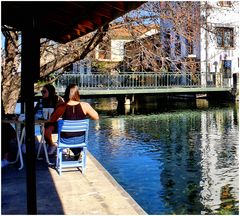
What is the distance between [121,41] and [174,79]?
14763 mm

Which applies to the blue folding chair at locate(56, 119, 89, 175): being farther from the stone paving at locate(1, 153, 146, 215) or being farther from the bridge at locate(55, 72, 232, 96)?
the bridge at locate(55, 72, 232, 96)

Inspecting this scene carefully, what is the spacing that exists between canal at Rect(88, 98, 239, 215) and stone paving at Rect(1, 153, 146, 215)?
3.31 ft

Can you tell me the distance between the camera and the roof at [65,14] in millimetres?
4047

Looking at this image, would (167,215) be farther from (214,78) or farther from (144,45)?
(214,78)

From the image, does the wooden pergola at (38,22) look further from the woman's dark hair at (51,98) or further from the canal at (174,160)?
the canal at (174,160)

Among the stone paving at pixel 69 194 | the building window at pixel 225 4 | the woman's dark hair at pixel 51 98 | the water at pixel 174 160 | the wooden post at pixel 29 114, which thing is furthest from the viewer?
the building window at pixel 225 4

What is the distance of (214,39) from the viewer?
1085 cm

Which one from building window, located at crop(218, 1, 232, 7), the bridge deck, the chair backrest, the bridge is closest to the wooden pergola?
the chair backrest

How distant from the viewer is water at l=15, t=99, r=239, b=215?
6.81m

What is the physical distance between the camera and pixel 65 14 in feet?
17.8

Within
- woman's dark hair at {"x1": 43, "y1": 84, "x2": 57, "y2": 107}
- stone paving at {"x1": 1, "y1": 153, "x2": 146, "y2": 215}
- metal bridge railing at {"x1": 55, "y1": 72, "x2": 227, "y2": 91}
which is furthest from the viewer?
metal bridge railing at {"x1": 55, "y1": 72, "x2": 227, "y2": 91}

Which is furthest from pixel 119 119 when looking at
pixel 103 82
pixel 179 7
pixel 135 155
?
pixel 179 7

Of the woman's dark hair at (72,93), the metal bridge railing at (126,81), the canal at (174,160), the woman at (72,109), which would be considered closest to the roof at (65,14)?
the woman's dark hair at (72,93)

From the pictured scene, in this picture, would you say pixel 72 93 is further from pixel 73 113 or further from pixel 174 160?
pixel 174 160
